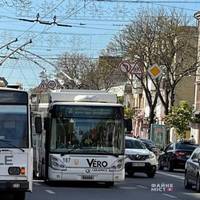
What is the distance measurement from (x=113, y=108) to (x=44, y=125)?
2.26 meters

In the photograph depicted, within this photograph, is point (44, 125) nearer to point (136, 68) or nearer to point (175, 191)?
point (175, 191)

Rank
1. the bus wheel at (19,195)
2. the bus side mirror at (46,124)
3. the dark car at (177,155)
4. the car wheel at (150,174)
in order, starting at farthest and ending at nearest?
the dark car at (177,155)
the car wheel at (150,174)
the bus side mirror at (46,124)
the bus wheel at (19,195)

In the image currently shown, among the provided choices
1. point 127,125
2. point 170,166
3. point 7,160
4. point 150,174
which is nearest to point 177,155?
point 170,166

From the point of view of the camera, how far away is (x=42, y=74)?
2418 inches

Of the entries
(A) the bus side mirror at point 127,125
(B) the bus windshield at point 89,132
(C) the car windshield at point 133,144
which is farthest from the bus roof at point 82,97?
(C) the car windshield at point 133,144

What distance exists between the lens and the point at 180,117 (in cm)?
6378

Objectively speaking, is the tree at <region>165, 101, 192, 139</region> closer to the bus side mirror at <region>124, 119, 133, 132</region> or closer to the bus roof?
the bus roof

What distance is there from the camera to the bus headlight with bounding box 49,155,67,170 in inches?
899

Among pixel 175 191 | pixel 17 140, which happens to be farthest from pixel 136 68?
pixel 17 140

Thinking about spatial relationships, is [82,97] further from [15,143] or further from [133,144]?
[133,144]

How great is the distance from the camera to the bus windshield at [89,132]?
23.2m

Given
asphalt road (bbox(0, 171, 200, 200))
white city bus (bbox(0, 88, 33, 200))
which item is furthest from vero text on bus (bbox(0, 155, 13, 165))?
asphalt road (bbox(0, 171, 200, 200))

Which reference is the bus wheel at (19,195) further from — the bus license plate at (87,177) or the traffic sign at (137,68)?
the traffic sign at (137,68)

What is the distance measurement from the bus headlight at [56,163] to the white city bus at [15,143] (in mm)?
5357
